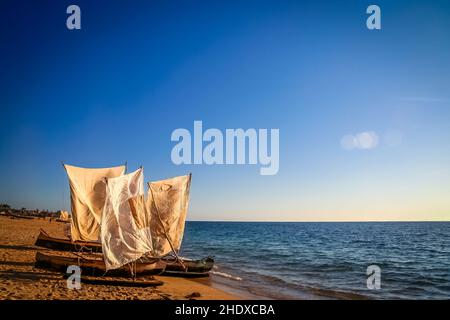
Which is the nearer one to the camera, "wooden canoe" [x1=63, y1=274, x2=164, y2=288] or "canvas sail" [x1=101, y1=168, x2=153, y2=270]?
"wooden canoe" [x1=63, y1=274, x2=164, y2=288]

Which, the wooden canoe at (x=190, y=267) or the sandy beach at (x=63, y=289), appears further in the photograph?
the wooden canoe at (x=190, y=267)

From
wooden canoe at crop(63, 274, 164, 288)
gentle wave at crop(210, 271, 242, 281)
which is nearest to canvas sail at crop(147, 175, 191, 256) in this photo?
wooden canoe at crop(63, 274, 164, 288)

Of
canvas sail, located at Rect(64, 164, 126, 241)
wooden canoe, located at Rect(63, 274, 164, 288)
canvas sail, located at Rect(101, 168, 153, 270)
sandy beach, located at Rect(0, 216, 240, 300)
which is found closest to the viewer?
sandy beach, located at Rect(0, 216, 240, 300)

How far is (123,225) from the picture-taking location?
20.2m

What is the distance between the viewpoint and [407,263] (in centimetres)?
4150

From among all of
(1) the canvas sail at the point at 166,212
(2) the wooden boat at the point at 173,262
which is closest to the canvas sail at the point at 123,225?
(1) the canvas sail at the point at 166,212

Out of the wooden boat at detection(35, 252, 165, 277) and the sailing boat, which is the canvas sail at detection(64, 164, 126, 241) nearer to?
the sailing boat

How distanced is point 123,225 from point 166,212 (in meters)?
4.84

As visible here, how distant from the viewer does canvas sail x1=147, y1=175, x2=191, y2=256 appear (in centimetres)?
2453

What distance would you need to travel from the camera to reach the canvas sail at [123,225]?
1972 cm

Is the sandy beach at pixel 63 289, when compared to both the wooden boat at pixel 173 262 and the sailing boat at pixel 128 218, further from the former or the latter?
the wooden boat at pixel 173 262

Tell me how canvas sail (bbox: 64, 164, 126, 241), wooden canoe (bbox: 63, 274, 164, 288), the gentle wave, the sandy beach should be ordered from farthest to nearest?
the gentle wave < canvas sail (bbox: 64, 164, 126, 241) < wooden canoe (bbox: 63, 274, 164, 288) < the sandy beach
